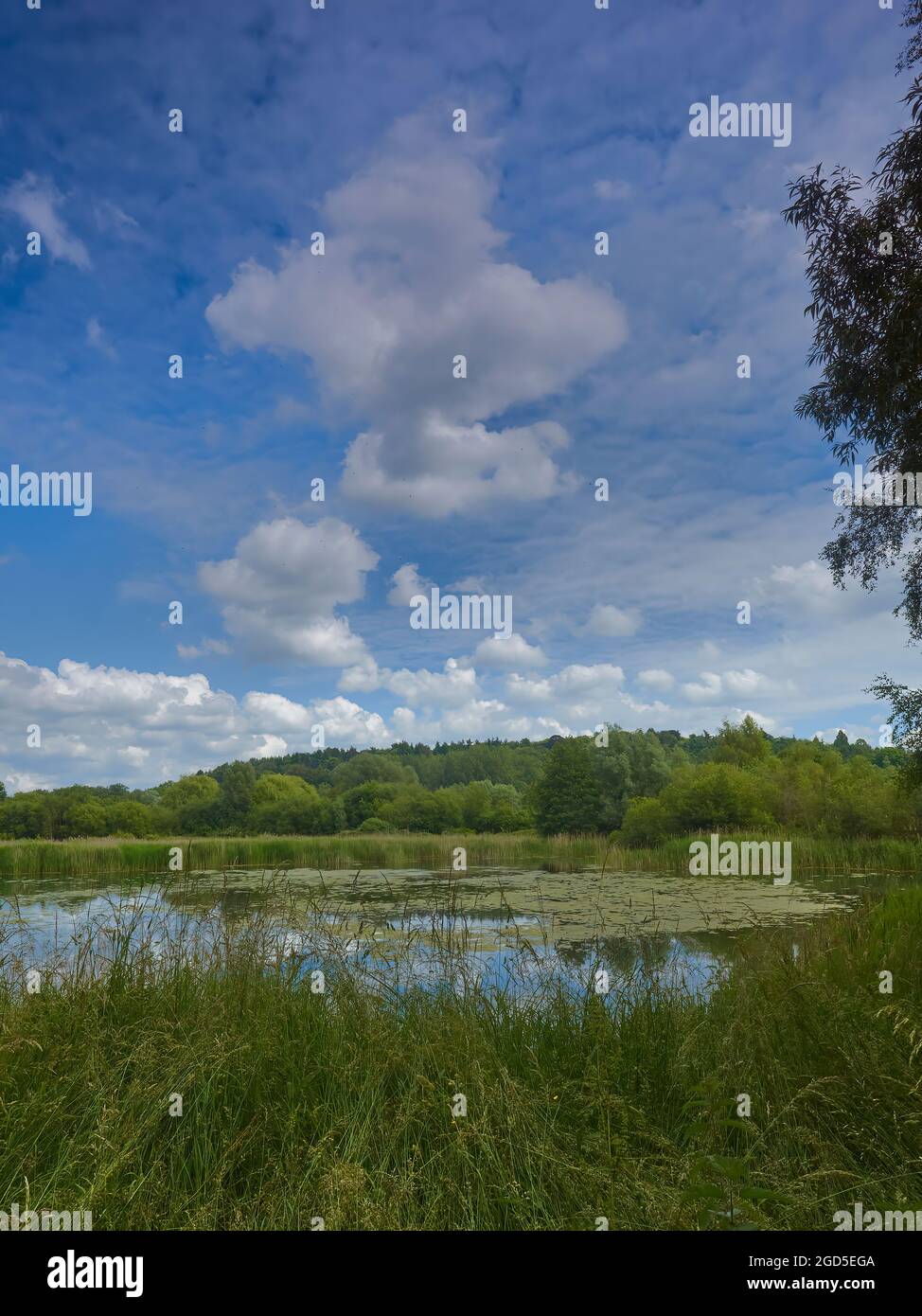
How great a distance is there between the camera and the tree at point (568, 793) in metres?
37.5

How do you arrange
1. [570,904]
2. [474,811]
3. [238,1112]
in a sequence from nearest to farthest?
[238,1112] → [570,904] → [474,811]

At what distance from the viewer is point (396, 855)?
21.5 metres

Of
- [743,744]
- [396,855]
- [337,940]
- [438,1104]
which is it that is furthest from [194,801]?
[438,1104]

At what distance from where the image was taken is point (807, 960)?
204 inches

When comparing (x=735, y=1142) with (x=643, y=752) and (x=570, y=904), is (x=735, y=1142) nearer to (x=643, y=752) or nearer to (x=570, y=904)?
(x=570, y=904)

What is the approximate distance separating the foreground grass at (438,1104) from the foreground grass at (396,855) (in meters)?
13.7

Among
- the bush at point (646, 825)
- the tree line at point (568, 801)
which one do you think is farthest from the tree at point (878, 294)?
the bush at point (646, 825)

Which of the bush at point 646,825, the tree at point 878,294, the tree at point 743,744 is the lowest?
the bush at point 646,825

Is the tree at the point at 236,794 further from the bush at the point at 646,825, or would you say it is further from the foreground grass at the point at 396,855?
the bush at the point at 646,825

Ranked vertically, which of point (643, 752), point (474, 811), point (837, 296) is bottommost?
point (474, 811)

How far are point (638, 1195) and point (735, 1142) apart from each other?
1.07 metres

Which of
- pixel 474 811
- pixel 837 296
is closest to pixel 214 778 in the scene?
pixel 474 811

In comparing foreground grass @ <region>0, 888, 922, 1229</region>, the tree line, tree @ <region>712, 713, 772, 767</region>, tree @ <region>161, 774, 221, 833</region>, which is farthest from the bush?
foreground grass @ <region>0, 888, 922, 1229</region>

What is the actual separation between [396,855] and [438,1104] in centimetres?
1881
